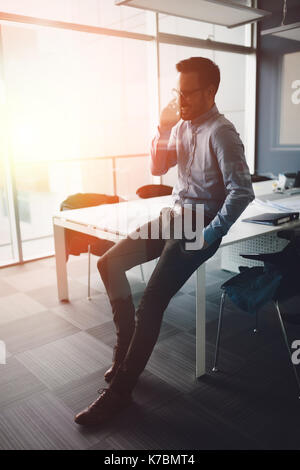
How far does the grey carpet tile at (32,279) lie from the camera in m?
3.61

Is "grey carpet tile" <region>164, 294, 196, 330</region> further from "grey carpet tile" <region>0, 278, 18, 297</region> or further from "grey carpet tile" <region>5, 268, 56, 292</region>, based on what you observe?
"grey carpet tile" <region>0, 278, 18, 297</region>

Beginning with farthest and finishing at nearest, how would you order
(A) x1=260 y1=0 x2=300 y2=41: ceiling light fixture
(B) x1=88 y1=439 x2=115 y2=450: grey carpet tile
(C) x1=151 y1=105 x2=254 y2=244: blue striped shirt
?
(A) x1=260 y1=0 x2=300 y2=41: ceiling light fixture, (C) x1=151 y1=105 x2=254 y2=244: blue striped shirt, (B) x1=88 y1=439 x2=115 y2=450: grey carpet tile

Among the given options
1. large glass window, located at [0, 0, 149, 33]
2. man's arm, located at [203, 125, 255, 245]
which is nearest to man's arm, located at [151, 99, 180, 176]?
man's arm, located at [203, 125, 255, 245]

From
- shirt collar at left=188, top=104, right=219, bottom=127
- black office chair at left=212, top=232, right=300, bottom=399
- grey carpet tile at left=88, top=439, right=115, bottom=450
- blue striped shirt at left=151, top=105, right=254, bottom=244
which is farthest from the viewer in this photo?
black office chair at left=212, top=232, right=300, bottom=399

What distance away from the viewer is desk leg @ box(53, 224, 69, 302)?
10.0 feet

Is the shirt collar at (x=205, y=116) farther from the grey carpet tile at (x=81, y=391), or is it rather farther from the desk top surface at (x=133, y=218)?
the grey carpet tile at (x=81, y=391)

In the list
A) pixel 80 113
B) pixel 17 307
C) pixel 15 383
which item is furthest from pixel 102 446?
pixel 80 113

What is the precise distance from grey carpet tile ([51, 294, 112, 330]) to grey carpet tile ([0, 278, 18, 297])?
58cm

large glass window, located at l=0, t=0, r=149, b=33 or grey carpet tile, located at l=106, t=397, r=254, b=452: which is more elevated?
large glass window, located at l=0, t=0, r=149, b=33

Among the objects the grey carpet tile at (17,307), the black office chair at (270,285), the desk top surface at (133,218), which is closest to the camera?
the black office chair at (270,285)

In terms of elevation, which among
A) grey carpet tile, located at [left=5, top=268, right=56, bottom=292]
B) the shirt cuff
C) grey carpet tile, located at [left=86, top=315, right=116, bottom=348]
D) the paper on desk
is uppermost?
the shirt cuff

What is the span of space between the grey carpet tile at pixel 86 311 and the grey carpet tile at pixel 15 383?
0.57 meters

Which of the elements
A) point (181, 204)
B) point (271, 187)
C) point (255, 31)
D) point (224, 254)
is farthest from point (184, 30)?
point (181, 204)

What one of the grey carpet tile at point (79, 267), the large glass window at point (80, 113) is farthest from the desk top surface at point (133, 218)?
the large glass window at point (80, 113)
